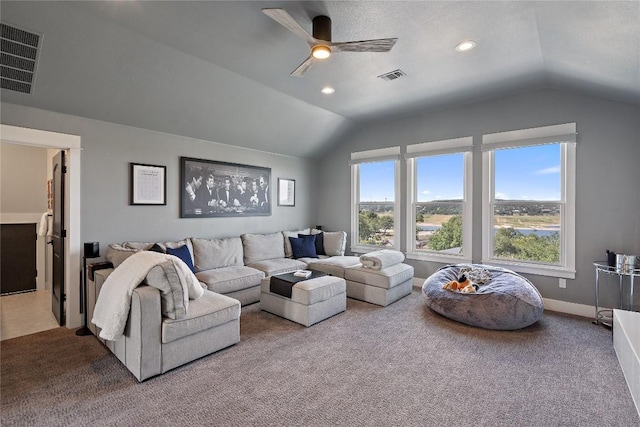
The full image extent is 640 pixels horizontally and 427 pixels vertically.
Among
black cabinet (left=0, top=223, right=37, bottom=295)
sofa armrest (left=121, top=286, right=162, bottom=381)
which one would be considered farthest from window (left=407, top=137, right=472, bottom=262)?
black cabinet (left=0, top=223, right=37, bottom=295)

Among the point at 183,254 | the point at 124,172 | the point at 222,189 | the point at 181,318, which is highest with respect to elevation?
the point at 124,172

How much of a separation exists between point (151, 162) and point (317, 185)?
351cm

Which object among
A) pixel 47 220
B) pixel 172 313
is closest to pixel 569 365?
pixel 172 313

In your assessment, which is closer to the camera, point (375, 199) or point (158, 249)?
point (158, 249)

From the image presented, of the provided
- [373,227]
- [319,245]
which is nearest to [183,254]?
[319,245]

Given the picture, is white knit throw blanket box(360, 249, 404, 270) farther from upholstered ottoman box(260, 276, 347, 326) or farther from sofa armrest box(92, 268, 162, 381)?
sofa armrest box(92, 268, 162, 381)

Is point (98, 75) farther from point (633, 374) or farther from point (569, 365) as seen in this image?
point (569, 365)

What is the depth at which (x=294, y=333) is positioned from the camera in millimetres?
3295

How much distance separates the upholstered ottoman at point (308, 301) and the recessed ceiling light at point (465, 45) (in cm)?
292

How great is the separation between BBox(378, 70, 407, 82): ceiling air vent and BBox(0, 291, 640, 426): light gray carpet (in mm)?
3030

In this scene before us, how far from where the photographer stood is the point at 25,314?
387 cm

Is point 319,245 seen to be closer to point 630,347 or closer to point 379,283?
point 379,283

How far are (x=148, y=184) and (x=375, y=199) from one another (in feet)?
12.9

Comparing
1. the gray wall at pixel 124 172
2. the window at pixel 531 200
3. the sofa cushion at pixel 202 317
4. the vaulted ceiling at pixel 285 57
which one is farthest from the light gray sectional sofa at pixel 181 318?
the window at pixel 531 200
